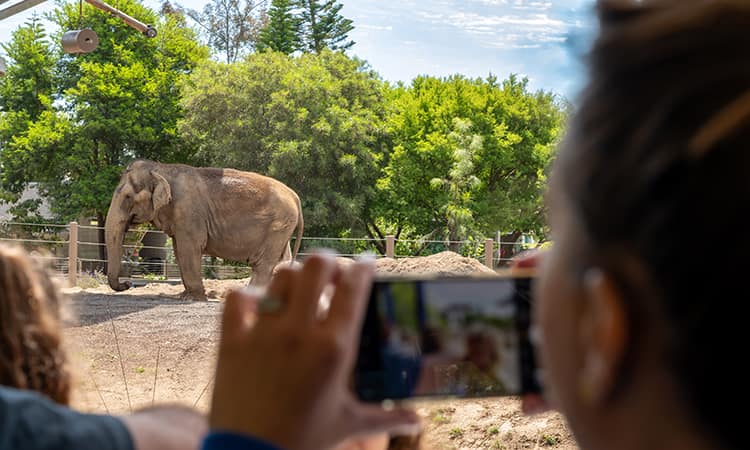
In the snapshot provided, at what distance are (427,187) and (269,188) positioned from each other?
8.60 meters

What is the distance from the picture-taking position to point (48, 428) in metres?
0.56

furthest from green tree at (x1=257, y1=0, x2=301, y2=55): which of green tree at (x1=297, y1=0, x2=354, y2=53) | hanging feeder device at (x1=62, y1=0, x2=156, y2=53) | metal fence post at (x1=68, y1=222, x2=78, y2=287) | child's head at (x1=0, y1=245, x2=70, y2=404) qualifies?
child's head at (x1=0, y1=245, x2=70, y2=404)

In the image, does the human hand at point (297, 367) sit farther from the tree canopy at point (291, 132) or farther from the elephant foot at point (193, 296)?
the tree canopy at point (291, 132)

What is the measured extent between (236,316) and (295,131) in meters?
15.6

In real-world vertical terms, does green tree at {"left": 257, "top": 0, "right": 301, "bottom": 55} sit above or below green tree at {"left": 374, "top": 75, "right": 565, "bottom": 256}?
above

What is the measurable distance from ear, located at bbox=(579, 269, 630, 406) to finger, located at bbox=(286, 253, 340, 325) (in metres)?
0.13

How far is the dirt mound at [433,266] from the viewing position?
16.4ft

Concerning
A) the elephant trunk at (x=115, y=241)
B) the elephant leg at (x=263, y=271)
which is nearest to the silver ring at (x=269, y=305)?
the elephant trunk at (x=115, y=241)

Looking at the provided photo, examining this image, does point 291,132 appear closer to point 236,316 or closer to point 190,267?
point 190,267

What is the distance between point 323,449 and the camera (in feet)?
1.22

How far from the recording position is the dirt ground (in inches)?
141

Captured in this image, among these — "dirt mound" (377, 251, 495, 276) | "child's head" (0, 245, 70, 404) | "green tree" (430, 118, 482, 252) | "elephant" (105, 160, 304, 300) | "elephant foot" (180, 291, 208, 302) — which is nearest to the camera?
"child's head" (0, 245, 70, 404)

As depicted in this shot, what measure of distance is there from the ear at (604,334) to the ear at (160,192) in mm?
8190

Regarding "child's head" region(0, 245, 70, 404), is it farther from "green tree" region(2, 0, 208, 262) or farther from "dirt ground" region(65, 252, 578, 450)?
"green tree" region(2, 0, 208, 262)
